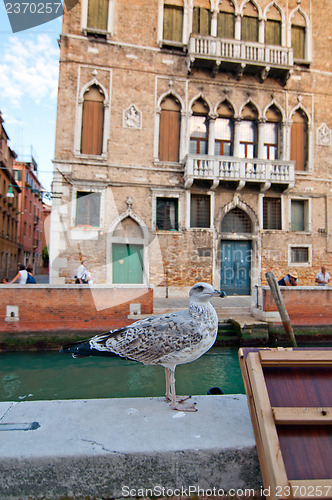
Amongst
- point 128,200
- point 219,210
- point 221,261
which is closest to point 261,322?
point 221,261

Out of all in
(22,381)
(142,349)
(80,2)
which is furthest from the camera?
(80,2)

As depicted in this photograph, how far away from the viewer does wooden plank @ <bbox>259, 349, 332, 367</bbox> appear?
167 cm

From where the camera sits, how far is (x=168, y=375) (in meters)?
2.23

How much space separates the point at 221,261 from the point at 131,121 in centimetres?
654

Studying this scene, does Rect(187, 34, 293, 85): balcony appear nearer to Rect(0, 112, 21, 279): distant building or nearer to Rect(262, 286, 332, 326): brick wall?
Rect(262, 286, 332, 326): brick wall

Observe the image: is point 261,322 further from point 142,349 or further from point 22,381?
point 142,349

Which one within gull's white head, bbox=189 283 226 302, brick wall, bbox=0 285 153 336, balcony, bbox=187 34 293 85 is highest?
balcony, bbox=187 34 293 85

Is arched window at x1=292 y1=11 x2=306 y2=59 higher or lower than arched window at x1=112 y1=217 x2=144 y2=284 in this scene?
higher

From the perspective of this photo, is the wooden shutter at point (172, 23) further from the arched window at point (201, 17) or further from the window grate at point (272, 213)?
the window grate at point (272, 213)

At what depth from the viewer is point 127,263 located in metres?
11.7

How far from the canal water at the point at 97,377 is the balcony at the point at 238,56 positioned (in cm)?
1086

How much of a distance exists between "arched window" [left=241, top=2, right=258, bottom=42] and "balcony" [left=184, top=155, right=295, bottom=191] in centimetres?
544

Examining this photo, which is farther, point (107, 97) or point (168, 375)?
point (107, 97)

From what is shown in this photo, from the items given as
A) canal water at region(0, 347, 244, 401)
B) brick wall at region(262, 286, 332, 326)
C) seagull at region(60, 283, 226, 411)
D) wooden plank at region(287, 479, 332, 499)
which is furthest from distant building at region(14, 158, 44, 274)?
wooden plank at region(287, 479, 332, 499)
